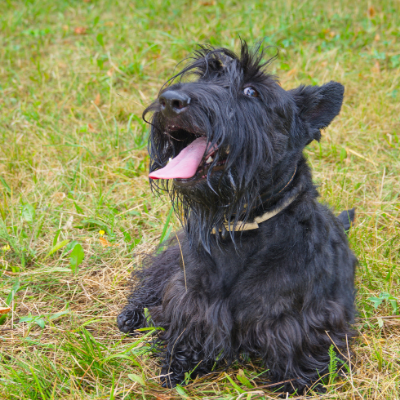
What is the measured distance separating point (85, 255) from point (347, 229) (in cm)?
→ 181

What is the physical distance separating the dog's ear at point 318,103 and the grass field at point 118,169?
1075 millimetres

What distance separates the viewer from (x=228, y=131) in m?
1.79

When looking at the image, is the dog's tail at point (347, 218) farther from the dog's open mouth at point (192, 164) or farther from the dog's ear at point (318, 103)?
the dog's open mouth at point (192, 164)

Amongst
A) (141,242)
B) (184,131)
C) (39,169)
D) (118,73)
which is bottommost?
(141,242)

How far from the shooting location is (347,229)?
3021 millimetres

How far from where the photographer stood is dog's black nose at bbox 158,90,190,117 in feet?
5.61

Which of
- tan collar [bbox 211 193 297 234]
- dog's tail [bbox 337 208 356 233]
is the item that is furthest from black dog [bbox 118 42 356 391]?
dog's tail [bbox 337 208 356 233]

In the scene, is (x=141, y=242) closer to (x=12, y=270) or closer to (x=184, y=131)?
(x=12, y=270)

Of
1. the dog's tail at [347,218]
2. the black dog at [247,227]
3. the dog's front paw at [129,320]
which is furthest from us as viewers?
the dog's tail at [347,218]

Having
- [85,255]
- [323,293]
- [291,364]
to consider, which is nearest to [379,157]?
[323,293]

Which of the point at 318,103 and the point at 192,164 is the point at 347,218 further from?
the point at 192,164

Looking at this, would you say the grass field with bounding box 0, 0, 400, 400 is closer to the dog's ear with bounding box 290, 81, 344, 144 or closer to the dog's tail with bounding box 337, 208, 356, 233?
the dog's tail with bounding box 337, 208, 356, 233

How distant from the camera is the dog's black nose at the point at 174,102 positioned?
1710 mm

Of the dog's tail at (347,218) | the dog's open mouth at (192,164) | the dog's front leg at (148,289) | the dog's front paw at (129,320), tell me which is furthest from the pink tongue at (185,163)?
the dog's tail at (347,218)
